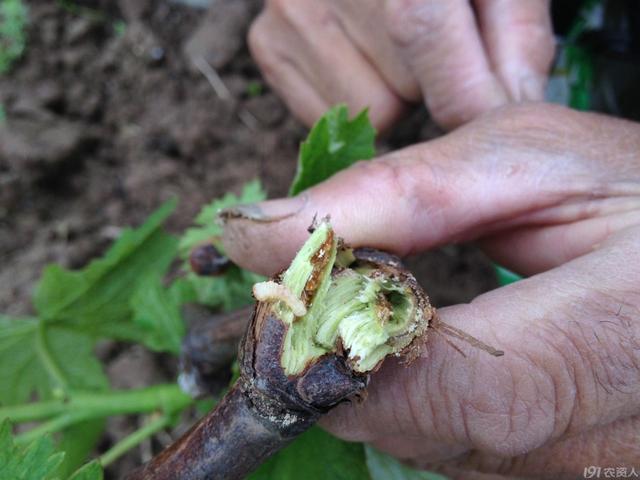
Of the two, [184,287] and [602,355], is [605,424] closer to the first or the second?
[602,355]

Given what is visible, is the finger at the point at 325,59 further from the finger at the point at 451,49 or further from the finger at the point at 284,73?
the finger at the point at 451,49

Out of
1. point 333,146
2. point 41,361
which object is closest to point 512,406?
point 333,146

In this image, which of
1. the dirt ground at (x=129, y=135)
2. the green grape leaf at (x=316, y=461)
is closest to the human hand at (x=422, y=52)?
the dirt ground at (x=129, y=135)

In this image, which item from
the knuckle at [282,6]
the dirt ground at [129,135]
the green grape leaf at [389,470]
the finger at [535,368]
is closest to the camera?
the finger at [535,368]

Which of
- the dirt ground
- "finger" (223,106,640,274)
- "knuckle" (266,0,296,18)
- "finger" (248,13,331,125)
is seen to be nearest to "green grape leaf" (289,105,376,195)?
"finger" (223,106,640,274)

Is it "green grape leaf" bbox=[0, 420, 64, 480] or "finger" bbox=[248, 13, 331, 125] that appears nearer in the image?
"green grape leaf" bbox=[0, 420, 64, 480]

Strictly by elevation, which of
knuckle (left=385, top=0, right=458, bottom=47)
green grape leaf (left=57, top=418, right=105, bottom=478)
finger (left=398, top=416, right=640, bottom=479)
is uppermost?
knuckle (left=385, top=0, right=458, bottom=47)

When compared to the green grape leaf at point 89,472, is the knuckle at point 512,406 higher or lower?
lower

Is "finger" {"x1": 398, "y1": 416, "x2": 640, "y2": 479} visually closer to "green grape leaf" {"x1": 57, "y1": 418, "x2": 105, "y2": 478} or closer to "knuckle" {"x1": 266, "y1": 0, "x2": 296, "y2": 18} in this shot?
"green grape leaf" {"x1": 57, "y1": 418, "x2": 105, "y2": 478}
